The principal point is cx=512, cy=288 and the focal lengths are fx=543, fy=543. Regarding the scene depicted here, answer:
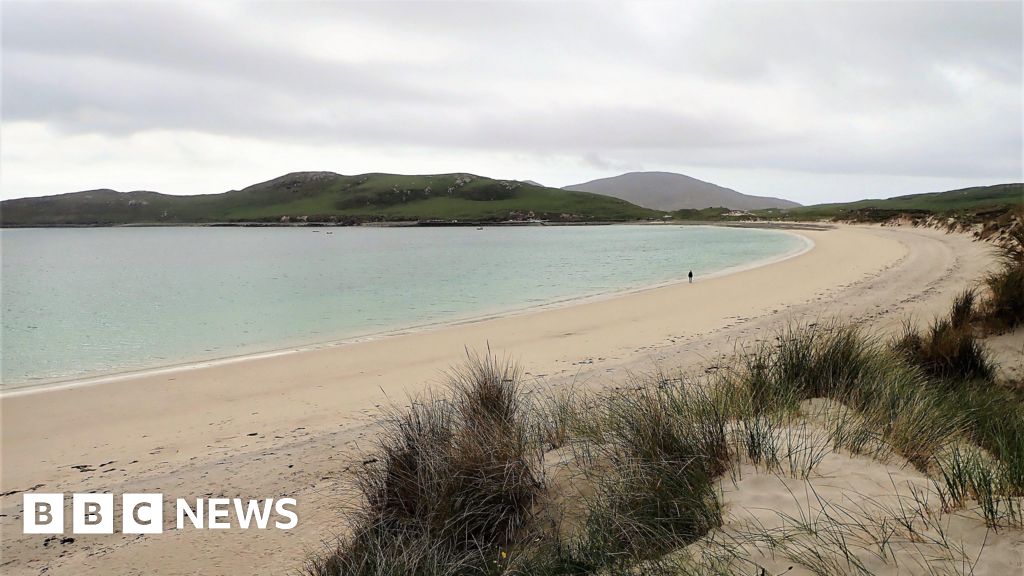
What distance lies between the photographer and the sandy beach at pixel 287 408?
4.39 metres

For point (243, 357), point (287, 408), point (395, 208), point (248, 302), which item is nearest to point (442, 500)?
point (287, 408)

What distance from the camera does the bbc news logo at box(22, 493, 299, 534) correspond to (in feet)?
15.4

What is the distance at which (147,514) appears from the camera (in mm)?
5004

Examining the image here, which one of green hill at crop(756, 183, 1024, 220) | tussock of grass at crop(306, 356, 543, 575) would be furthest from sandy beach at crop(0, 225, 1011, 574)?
green hill at crop(756, 183, 1024, 220)

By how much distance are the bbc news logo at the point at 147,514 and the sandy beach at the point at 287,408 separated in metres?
0.12

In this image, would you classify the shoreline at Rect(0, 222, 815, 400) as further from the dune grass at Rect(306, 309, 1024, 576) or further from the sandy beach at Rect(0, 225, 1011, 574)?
the dune grass at Rect(306, 309, 1024, 576)

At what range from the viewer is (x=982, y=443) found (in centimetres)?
405

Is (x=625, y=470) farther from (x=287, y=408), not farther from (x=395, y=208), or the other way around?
(x=395, y=208)

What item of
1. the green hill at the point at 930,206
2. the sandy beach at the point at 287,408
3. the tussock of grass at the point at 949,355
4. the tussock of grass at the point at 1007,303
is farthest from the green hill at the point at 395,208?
the tussock of grass at the point at 949,355

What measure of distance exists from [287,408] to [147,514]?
11.0 feet

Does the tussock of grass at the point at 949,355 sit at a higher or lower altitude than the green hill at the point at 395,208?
lower

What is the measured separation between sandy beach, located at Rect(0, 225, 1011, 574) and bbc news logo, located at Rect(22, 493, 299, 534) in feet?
0.40

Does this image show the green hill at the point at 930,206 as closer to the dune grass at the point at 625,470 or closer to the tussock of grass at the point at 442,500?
the dune grass at the point at 625,470

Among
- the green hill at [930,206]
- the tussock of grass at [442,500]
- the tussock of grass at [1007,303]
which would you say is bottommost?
the tussock of grass at [442,500]
